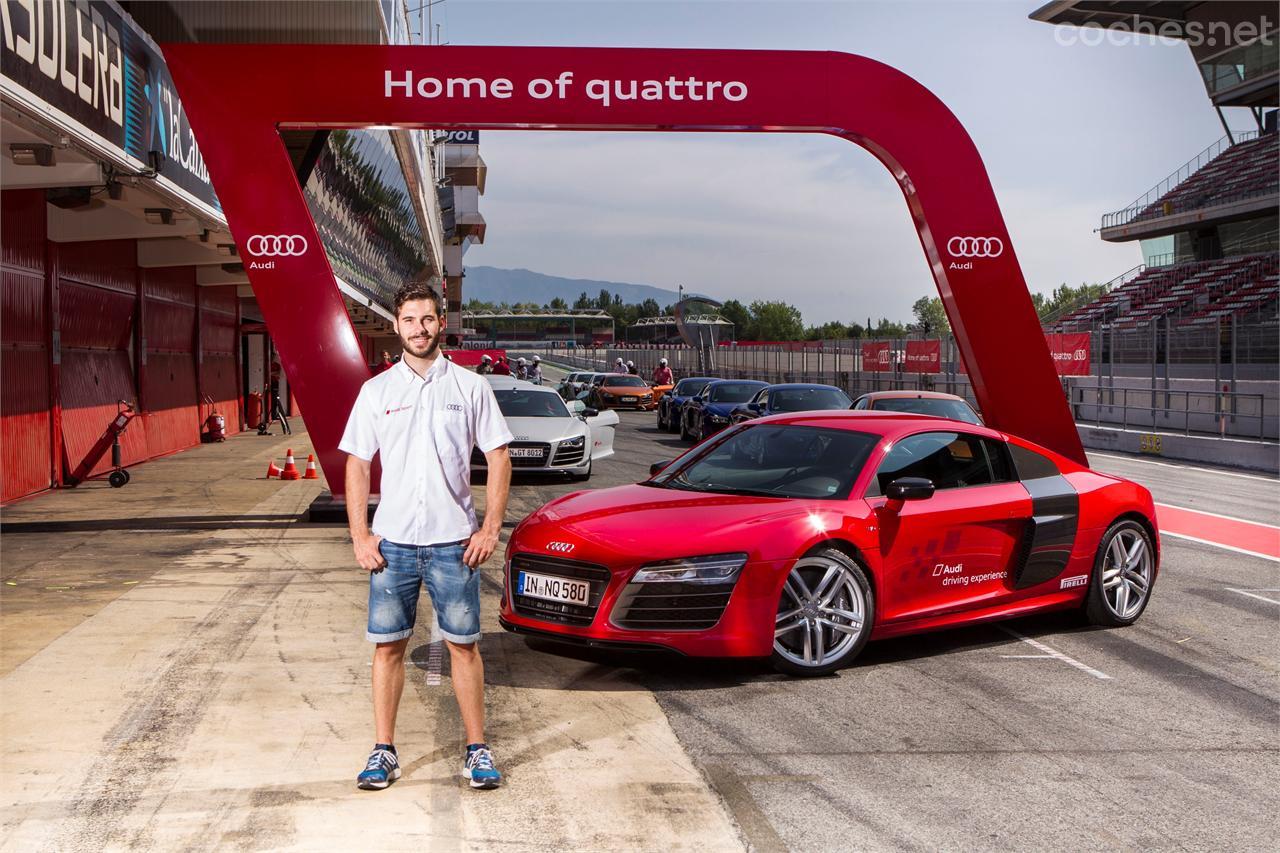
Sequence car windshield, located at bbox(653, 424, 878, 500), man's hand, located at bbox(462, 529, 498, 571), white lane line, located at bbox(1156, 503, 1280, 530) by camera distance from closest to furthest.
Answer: man's hand, located at bbox(462, 529, 498, 571) → car windshield, located at bbox(653, 424, 878, 500) → white lane line, located at bbox(1156, 503, 1280, 530)

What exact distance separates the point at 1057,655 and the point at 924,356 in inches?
1208

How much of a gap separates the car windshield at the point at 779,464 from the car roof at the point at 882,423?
7cm

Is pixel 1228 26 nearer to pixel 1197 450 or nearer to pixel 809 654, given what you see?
pixel 1197 450

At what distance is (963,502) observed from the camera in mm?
7367

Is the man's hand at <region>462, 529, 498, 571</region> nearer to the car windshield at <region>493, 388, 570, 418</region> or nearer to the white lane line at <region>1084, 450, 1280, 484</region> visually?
the car windshield at <region>493, 388, 570, 418</region>

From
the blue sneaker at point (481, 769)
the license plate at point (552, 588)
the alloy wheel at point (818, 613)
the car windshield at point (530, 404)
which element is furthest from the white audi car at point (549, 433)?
A: the blue sneaker at point (481, 769)

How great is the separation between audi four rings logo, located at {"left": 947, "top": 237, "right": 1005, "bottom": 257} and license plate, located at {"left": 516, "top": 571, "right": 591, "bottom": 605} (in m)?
7.78

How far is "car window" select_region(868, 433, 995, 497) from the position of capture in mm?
7328

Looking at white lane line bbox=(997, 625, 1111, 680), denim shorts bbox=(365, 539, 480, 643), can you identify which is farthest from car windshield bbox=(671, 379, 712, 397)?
denim shorts bbox=(365, 539, 480, 643)

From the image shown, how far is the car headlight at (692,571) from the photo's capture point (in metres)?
6.29

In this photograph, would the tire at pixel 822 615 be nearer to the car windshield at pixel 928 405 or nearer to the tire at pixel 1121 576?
the tire at pixel 1121 576

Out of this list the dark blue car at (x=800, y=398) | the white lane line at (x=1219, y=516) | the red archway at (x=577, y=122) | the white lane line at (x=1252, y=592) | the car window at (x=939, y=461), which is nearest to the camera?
the car window at (x=939, y=461)

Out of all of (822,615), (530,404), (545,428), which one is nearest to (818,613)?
(822,615)

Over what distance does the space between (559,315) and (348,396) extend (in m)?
161
